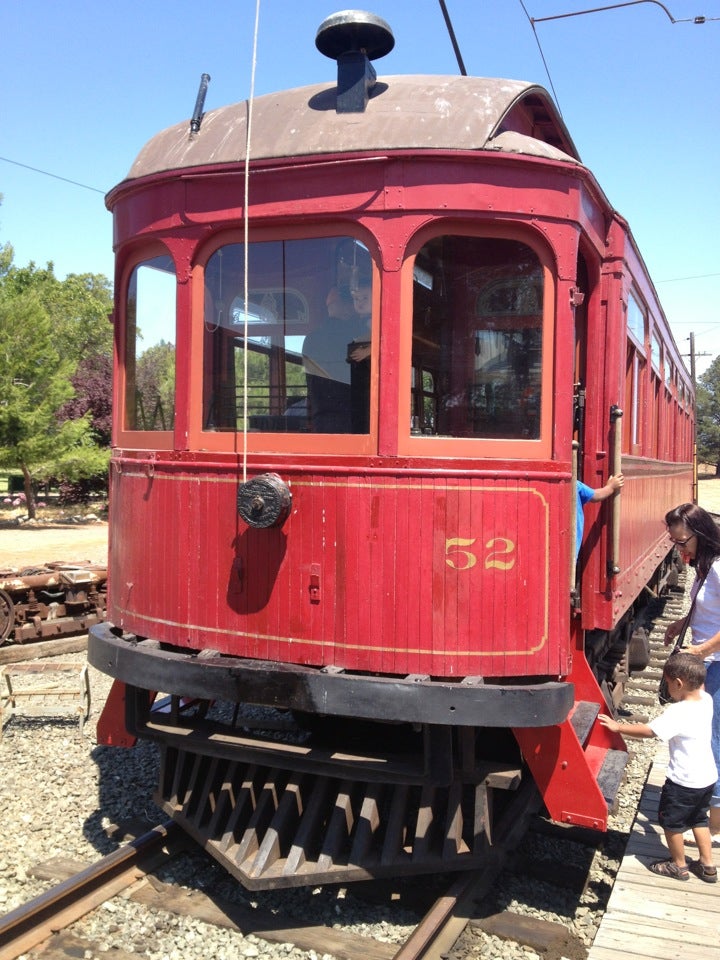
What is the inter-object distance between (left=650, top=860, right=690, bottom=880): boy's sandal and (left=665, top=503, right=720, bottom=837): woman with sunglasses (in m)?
0.45

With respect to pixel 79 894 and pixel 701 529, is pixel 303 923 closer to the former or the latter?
pixel 79 894

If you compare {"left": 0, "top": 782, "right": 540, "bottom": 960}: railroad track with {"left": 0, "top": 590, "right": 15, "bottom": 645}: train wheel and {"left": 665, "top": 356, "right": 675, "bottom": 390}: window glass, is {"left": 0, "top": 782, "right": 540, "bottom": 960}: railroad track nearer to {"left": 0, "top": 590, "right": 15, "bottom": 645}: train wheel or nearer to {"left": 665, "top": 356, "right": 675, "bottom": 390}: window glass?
{"left": 665, "top": 356, "right": 675, "bottom": 390}: window glass

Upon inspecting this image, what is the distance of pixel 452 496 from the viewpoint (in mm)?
3605

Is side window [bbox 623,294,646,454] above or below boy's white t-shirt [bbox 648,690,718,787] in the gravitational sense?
above

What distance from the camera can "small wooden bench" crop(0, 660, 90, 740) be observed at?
6504 millimetres

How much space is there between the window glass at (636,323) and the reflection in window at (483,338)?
1.48 metres

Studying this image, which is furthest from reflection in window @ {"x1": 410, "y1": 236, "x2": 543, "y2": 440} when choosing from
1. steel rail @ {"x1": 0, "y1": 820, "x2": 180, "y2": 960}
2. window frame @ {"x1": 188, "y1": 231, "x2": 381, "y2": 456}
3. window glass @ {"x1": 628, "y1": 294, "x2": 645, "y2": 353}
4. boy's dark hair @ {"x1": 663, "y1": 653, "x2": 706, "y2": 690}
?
steel rail @ {"x1": 0, "y1": 820, "x2": 180, "y2": 960}

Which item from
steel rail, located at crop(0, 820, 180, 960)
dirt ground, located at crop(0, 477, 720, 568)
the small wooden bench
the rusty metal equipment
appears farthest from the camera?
dirt ground, located at crop(0, 477, 720, 568)

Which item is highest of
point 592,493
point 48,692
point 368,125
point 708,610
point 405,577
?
point 368,125

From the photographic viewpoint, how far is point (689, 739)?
3.91 m

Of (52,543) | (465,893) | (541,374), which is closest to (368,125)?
(541,374)

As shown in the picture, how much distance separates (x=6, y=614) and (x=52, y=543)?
1089 cm

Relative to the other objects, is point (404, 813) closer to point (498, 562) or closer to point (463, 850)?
point (463, 850)

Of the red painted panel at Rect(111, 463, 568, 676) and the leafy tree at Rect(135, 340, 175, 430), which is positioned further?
the leafy tree at Rect(135, 340, 175, 430)
